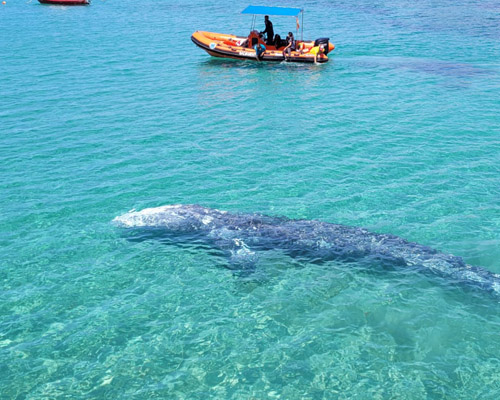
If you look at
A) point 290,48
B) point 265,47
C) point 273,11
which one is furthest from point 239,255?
point 273,11

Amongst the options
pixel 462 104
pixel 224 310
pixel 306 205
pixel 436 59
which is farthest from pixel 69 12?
pixel 224 310

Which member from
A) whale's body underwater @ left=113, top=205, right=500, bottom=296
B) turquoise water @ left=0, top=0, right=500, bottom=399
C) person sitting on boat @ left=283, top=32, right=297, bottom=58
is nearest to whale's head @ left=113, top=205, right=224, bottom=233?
whale's body underwater @ left=113, top=205, right=500, bottom=296

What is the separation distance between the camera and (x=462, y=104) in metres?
25.5

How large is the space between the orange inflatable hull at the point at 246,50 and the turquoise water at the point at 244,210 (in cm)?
65

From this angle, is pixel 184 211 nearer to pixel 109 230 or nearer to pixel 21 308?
pixel 109 230

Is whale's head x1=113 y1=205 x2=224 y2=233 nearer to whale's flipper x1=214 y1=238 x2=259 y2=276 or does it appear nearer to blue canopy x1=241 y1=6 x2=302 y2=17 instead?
whale's flipper x1=214 y1=238 x2=259 y2=276

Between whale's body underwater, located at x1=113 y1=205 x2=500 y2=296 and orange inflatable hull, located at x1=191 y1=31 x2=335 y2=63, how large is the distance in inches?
802

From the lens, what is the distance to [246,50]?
3444 centimetres

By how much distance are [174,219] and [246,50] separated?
21638 millimetres

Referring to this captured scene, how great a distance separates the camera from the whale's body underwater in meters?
13.1

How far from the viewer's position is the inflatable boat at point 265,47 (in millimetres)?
33531

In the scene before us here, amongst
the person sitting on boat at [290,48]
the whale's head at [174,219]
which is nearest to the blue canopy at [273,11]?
the person sitting on boat at [290,48]

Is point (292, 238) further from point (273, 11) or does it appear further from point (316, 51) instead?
point (273, 11)

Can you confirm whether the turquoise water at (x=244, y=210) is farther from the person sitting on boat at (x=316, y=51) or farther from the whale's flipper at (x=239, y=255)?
the person sitting on boat at (x=316, y=51)
